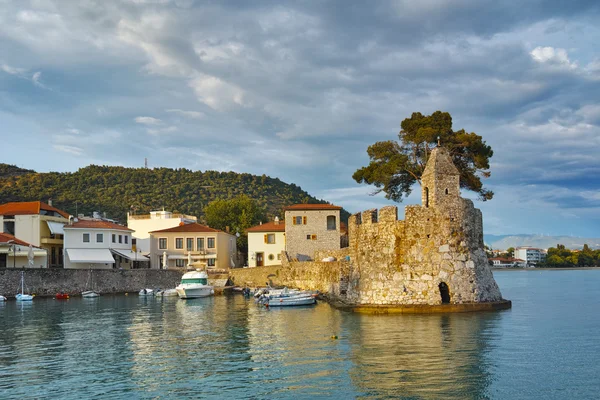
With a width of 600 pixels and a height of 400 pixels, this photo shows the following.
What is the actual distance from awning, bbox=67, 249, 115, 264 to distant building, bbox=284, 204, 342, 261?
17667 millimetres

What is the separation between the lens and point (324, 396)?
13.9 metres

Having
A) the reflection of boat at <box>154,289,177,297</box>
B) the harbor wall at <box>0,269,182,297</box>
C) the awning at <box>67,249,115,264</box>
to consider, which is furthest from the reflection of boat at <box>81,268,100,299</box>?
the reflection of boat at <box>154,289,177,297</box>

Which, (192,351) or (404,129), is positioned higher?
(404,129)

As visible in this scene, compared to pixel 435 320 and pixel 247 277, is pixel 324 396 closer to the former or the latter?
pixel 435 320

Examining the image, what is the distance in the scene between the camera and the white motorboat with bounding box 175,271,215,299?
47.4 m

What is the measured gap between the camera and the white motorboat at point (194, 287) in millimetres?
47438

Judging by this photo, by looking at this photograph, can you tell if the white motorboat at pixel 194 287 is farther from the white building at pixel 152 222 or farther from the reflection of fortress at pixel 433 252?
the reflection of fortress at pixel 433 252

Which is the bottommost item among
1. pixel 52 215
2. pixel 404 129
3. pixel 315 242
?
pixel 315 242

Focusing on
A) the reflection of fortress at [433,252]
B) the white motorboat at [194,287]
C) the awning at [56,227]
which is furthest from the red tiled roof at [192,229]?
the reflection of fortress at [433,252]

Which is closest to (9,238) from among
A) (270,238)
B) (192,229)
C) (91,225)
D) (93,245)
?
(91,225)

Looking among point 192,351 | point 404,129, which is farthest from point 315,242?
point 192,351

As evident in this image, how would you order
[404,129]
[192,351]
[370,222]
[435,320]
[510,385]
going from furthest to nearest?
[404,129]
[370,222]
[435,320]
[192,351]
[510,385]

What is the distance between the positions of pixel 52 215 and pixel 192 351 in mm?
44219

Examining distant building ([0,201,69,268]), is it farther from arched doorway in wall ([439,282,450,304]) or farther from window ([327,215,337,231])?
arched doorway in wall ([439,282,450,304])
